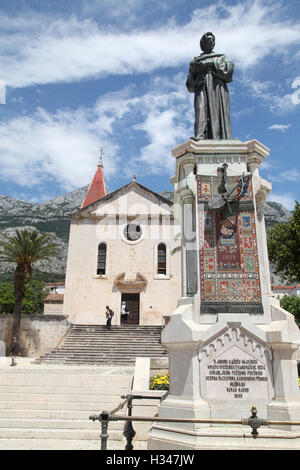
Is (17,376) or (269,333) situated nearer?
(269,333)

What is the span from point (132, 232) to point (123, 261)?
2.40 metres

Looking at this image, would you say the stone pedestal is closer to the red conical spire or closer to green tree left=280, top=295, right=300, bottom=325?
the red conical spire

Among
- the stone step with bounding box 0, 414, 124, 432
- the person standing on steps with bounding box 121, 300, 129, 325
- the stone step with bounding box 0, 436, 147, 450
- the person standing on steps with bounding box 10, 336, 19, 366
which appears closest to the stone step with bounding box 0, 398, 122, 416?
the stone step with bounding box 0, 414, 124, 432

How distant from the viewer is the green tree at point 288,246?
1906 centimetres

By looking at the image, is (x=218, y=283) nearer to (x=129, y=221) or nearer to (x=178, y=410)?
(x=178, y=410)

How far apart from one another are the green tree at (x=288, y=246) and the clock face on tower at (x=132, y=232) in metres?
10.4

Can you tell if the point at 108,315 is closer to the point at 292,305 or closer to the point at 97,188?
the point at 97,188

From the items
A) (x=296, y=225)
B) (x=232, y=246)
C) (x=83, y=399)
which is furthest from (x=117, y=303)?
(x=232, y=246)

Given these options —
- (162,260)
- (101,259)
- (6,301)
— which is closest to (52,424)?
(101,259)

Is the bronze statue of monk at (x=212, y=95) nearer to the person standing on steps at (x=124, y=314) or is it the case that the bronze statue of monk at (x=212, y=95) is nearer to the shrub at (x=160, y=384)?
the shrub at (x=160, y=384)

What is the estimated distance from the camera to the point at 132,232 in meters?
27.2
